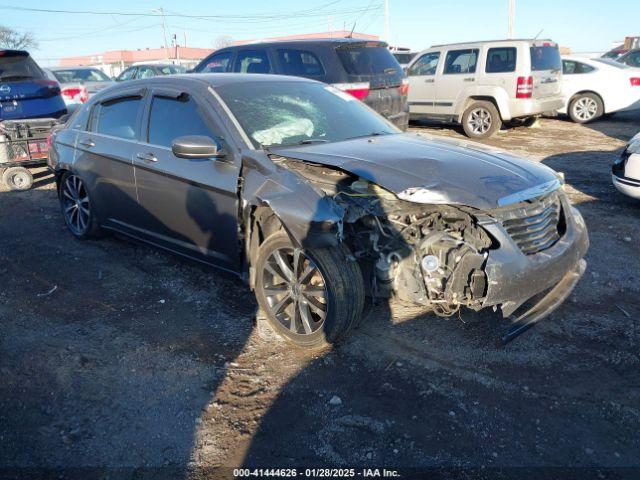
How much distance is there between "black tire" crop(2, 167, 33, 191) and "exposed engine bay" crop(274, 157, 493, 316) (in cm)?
641

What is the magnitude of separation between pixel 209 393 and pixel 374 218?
1.44 metres

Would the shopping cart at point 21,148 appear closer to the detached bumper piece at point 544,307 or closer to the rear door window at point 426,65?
the detached bumper piece at point 544,307

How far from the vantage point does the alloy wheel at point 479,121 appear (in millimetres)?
11664

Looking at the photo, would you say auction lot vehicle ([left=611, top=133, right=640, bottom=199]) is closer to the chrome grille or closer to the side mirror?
the chrome grille

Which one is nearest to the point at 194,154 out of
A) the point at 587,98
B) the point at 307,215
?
the point at 307,215

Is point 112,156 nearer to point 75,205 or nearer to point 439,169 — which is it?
point 75,205

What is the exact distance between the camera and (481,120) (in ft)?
38.6

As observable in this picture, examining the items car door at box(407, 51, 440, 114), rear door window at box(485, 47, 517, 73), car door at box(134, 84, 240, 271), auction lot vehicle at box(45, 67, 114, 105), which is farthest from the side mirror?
auction lot vehicle at box(45, 67, 114, 105)

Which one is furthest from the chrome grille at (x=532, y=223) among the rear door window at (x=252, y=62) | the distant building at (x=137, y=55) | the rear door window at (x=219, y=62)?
the distant building at (x=137, y=55)

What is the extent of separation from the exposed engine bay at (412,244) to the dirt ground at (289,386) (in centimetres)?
39

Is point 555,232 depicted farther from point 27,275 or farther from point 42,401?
point 27,275

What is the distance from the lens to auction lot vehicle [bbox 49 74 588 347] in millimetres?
3170

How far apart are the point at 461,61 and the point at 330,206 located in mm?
10041

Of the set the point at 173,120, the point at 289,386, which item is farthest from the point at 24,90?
the point at 289,386
